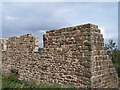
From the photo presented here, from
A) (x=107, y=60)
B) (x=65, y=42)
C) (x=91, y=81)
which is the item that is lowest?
(x=91, y=81)

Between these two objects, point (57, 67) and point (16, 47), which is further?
point (16, 47)

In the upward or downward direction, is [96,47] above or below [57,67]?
above

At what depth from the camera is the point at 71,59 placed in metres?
9.59

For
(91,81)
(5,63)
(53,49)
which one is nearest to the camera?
(91,81)

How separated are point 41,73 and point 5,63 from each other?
286cm

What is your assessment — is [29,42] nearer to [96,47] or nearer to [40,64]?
[40,64]

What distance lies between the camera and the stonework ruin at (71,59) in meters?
9.15

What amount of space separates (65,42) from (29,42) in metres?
2.31

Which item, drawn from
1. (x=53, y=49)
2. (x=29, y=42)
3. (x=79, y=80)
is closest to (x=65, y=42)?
(x=53, y=49)

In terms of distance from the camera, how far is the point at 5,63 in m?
12.9

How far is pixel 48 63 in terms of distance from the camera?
34.3 feet

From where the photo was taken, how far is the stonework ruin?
360 inches

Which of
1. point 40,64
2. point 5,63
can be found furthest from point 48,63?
point 5,63

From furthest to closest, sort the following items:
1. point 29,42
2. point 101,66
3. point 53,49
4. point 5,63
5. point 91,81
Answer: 1. point 5,63
2. point 29,42
3. point 53,49
4. point 101,66
5. point 91,81
